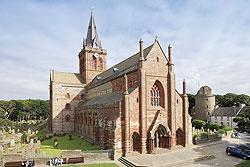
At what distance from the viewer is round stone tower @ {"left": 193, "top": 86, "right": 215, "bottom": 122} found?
255 feet

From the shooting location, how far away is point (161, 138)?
33594 millimetres

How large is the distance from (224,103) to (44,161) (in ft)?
300

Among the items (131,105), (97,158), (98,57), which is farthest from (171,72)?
(98,57)

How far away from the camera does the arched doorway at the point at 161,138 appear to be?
33.1 m

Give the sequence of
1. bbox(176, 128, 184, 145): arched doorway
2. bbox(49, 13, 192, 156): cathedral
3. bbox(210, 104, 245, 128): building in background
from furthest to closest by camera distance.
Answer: bbox(210, 104, 245, 128): building in background
bbox(176, 128, 184, 145): arched doorway
bbox(49, 13, 192, 156): cathedral

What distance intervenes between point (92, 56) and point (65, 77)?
912 cm

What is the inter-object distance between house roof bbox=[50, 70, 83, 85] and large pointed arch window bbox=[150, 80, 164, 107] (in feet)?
103

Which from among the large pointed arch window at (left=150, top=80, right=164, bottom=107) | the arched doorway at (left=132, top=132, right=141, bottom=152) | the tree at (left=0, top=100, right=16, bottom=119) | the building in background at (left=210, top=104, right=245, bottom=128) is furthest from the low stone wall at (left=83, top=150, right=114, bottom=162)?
the tree at (left=0, top=100, right=16, bottom=119)

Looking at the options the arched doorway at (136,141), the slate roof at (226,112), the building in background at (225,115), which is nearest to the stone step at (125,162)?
the arched doorway at (136,141)

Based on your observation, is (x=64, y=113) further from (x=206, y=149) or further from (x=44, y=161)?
(x=206, y=149)

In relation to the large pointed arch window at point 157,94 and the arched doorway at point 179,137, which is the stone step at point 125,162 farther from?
the arched doorway at point 179,137

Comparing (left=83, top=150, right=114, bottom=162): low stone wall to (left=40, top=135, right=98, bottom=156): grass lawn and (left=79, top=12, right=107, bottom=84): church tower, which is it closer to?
(left=40, top=135, right=98, bottom=156): grass lawn

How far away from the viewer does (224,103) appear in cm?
10138

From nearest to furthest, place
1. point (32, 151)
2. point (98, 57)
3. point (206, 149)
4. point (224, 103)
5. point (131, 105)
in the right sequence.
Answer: point (32, 151) < point (131, 105) < point (206, 149) < point (98, 57) < point (224, 103)
